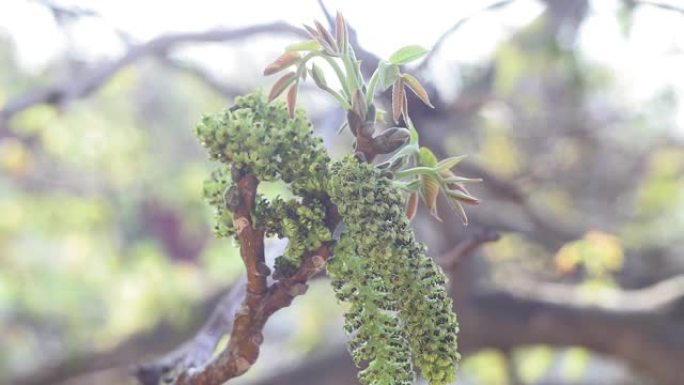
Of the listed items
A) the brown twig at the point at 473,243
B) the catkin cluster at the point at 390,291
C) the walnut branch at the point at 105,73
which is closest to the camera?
the catkin cluster at the point at 390,291

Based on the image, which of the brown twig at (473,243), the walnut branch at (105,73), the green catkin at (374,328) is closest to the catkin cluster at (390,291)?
the green catkin at (374,328)

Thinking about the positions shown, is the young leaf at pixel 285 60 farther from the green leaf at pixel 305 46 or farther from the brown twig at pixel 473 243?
the brown twig at pixel 473 243

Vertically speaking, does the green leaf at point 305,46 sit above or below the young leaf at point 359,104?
above

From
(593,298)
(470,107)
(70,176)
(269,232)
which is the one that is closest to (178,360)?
(269,232)

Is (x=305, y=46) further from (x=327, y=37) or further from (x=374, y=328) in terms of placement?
(x=374, y=328)

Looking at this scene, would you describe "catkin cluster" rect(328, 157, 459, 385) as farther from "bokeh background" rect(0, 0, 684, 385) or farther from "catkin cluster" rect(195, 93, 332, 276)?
"bokeh background" rect(0, 0, 684, 385)

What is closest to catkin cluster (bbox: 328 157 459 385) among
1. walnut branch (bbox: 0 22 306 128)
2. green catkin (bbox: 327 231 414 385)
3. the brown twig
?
green catkin (bbox: 327 231 414 385)

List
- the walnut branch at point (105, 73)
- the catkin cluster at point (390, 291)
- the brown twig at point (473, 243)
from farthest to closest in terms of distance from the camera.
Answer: the walnut branch at point (105, 73), the brown twig at point (473, 243), the catkin cluster at point (390, 291)

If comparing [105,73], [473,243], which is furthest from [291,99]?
[105,73]

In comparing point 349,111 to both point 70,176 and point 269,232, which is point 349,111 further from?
point 70,176
